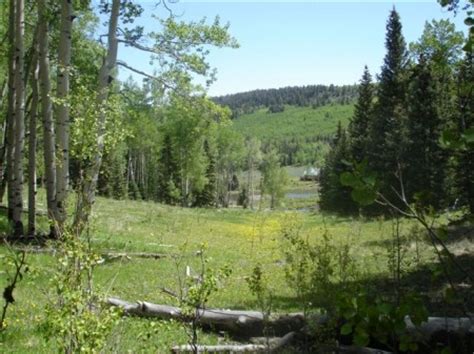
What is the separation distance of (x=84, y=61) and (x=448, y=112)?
25.3 m

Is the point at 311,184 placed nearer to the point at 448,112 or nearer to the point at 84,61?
the point at 448,112

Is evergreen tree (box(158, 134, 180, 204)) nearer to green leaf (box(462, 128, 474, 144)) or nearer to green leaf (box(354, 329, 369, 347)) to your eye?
green leaf (box(354, 329, 369, 347))

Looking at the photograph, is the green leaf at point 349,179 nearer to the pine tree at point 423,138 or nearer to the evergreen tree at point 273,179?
the pine tree at point 423,138

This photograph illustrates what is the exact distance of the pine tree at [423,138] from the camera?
35781mm

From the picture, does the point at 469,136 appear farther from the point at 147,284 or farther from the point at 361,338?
the point at 147,284

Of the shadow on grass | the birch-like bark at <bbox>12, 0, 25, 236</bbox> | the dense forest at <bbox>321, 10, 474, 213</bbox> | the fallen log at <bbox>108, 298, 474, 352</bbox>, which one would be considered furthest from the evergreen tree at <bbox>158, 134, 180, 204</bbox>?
the fallen log at <bbox>108, 298, 474, 352</bbox>

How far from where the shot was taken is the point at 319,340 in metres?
5.79

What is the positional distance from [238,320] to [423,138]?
32766 mm

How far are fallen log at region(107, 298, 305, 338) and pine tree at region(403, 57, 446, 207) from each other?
3075cm

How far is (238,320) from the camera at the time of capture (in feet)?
23.5

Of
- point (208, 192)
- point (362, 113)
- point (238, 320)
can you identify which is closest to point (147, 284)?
point (238, 320)

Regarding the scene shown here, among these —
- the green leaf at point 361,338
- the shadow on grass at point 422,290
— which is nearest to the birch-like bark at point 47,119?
the shadow on grass at point 422,290

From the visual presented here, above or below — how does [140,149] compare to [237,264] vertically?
above

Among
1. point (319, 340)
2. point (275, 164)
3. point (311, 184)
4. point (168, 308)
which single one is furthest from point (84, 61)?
point (311, 184)
